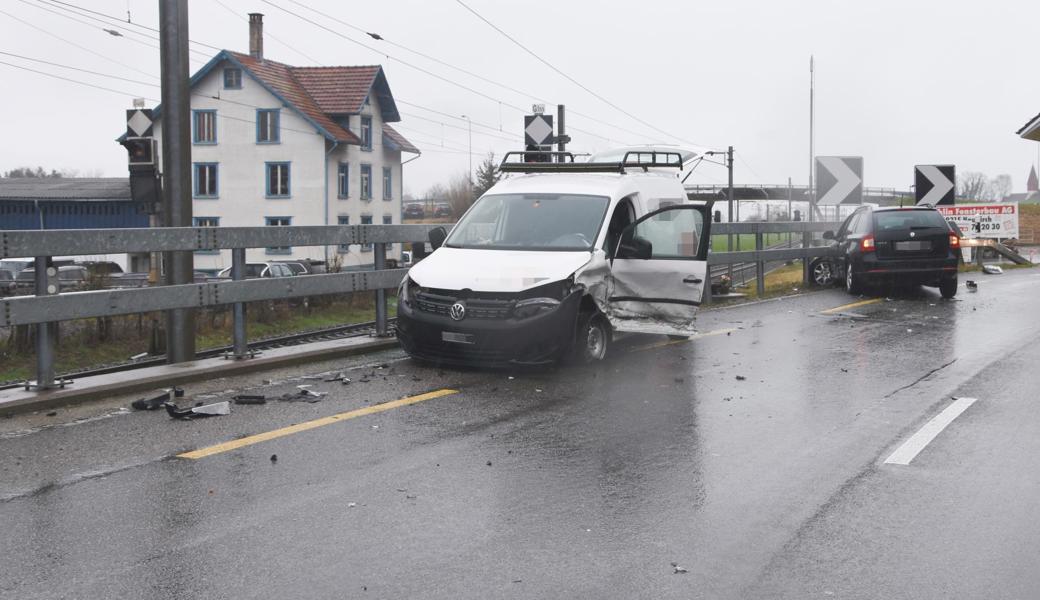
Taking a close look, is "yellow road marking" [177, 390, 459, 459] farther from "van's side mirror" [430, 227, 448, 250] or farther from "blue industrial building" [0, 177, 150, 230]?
"blue industrial building" [0, 177, 150, 230]

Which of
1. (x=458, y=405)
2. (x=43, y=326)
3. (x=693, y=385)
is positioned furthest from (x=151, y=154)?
(x=693, y=385)

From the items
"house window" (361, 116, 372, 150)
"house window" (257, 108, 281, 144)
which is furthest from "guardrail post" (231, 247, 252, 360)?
"house window" (361, 116, 372, 150)

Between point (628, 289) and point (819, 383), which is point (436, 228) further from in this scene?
point (819, 383)

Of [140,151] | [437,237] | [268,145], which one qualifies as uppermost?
[268,145]

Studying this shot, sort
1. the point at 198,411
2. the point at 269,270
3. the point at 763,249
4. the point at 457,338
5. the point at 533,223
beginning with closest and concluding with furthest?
the point at 198,411, the point at 457,338, the point at 533,223, the point at 763,249, the point at 269,270

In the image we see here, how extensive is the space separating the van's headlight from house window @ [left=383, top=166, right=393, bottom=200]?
5331 cm

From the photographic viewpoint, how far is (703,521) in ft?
17.5

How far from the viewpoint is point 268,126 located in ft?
183

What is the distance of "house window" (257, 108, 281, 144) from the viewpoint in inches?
2174

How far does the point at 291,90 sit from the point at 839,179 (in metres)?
39.1

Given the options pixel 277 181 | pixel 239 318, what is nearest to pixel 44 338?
pixel 239 318

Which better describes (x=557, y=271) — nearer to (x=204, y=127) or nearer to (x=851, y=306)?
(x=851, y=306)

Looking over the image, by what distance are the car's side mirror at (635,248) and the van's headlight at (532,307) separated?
1528mm

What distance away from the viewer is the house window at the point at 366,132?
59.2 metres
